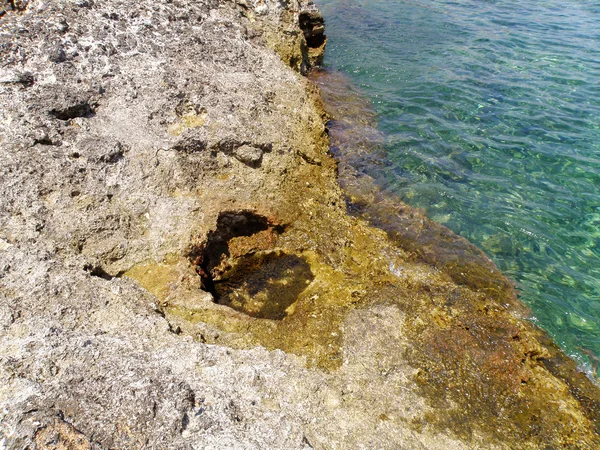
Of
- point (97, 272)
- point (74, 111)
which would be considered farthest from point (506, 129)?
point (97, 272)

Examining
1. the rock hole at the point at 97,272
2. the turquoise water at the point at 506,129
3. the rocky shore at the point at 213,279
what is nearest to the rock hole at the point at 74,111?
the rocky shore at the point at 213,279

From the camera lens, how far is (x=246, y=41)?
7.67 m

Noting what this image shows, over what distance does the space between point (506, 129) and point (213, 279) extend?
699 cm

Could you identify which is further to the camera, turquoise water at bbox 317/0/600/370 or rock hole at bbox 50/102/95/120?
turquoise water at bbox 317/0/600/370

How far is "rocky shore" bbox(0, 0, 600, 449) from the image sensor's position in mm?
2977

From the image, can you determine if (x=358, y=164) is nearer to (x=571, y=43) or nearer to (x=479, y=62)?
(x=479, y=62)

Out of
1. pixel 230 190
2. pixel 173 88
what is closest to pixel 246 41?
pixel 173 88

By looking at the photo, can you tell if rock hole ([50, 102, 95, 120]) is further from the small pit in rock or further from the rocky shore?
the small pit in rock

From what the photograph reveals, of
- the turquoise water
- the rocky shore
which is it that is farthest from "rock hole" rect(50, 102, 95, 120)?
the turquoise water

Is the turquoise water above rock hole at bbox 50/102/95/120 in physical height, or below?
below

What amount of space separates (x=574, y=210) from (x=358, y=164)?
366 centimetres

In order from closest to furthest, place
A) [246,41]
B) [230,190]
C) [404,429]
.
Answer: [404,429] < [230,190] < [246,41]

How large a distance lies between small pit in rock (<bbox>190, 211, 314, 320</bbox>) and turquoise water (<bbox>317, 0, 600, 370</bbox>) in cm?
283

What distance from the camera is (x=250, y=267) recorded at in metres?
5.32
